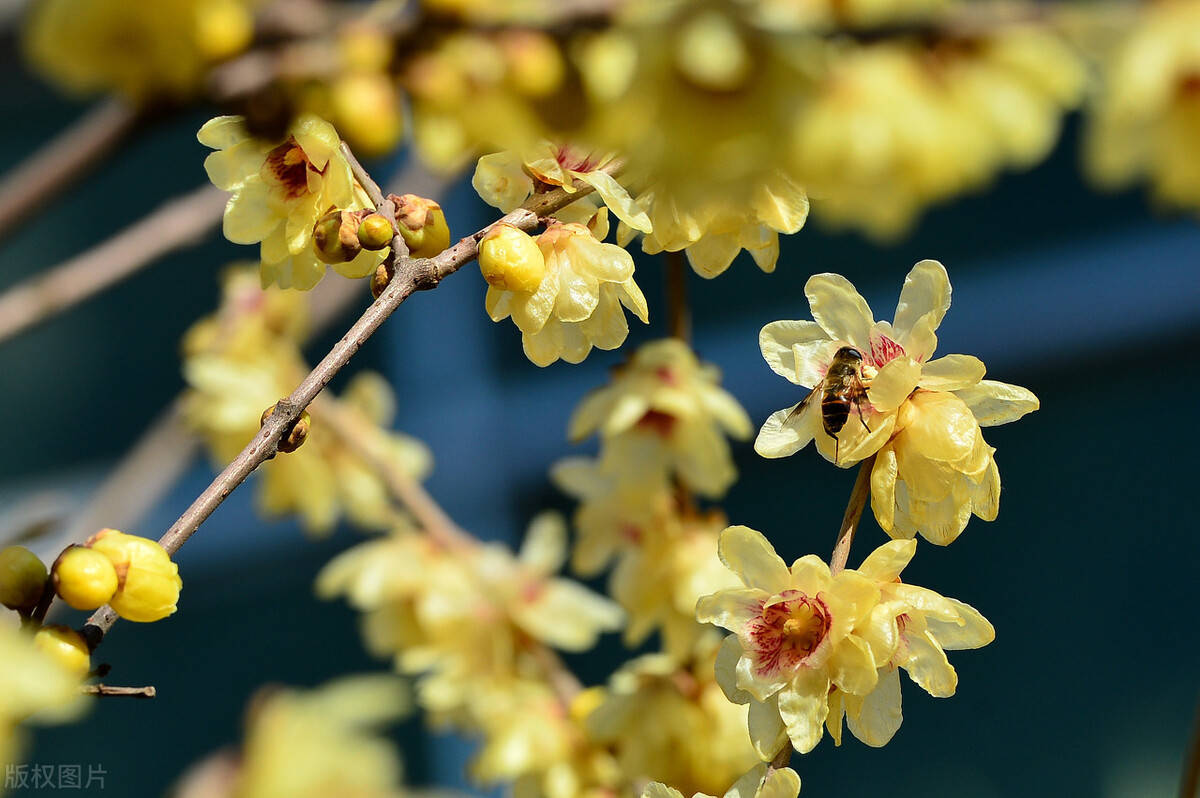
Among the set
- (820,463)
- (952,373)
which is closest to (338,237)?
(952,373)

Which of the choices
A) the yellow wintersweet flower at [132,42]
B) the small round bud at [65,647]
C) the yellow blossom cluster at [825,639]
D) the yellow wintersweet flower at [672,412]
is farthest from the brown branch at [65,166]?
the yellow wintersweet flower at [672,412]

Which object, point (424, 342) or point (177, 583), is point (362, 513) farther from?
point (424, 342)

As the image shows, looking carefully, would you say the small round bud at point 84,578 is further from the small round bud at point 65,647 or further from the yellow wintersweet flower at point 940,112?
the yellow wintersweet flower at point 940,112

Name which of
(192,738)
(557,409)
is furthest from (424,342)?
(192,738)

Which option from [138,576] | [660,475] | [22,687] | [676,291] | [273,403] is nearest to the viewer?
[22,687]

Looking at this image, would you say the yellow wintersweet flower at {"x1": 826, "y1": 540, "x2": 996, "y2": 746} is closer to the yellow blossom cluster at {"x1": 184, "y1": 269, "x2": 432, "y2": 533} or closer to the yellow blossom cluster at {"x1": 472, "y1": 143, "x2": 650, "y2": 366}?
the yellow blossom cluster at {"x1": 472, "y1": 143, "x2": 650, "y2": 366}

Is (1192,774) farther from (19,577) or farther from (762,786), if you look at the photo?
(19,577)
